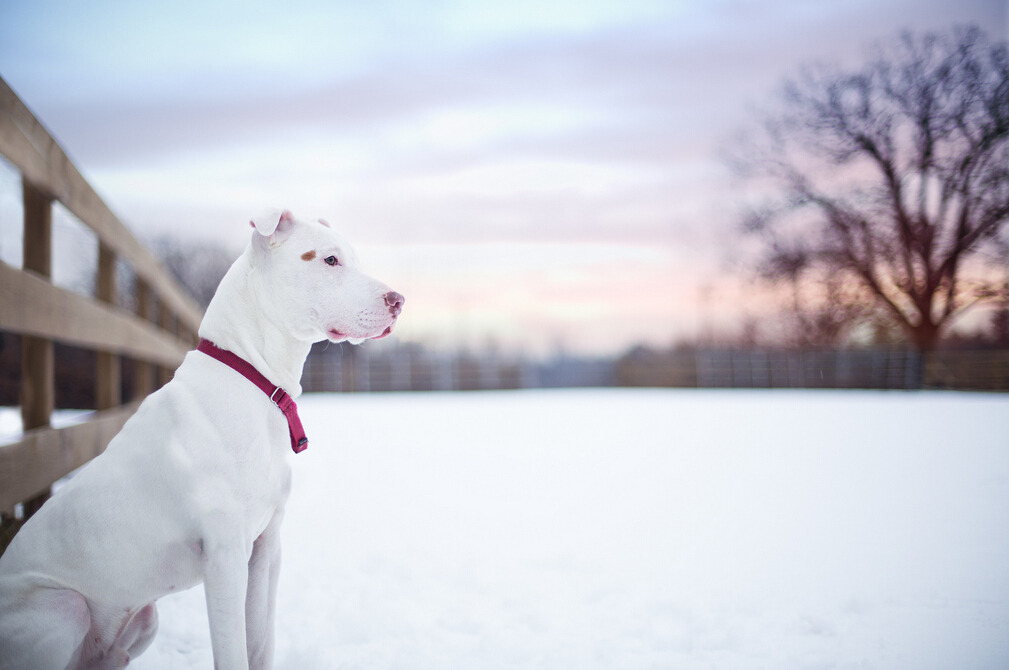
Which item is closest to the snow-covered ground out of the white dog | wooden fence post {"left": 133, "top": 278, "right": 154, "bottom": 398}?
the white dog

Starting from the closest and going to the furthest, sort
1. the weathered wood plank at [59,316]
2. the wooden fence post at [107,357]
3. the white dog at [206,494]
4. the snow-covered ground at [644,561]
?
the white dog at [206,494] < the weathered wood plank at [59,316] < the snow-covered ground at [644,561] < the wooden fence post at [107,357]

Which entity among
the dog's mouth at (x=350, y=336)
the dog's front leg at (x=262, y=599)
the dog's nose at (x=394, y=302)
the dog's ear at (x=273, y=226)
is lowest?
the dog's front leg at (x=262, y=599)

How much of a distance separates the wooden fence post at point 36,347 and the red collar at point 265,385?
1.01 m

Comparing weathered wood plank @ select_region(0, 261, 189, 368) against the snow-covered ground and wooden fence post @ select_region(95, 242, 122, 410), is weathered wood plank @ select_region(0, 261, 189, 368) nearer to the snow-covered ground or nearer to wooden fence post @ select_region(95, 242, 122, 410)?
wooden fence post @ select_region(95, 242, 122, 410)

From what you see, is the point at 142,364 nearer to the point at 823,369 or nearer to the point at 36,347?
the point at 36,347

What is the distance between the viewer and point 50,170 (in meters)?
1.97

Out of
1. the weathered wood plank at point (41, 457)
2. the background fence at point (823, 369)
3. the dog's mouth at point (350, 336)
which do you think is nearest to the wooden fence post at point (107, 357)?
the weathered wood plank at point (41, 457)

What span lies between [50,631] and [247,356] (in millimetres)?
657

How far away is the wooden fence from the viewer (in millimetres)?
1692

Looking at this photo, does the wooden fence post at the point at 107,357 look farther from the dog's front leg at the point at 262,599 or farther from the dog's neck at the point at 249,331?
the dog's front leg at the point at 262,599

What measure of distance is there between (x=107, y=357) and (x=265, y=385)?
84.8 inches

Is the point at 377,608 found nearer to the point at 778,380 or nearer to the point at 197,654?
the point at 197,654

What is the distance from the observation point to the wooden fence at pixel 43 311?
169cm

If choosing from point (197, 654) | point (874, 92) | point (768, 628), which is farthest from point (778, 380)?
point (197, 654)
